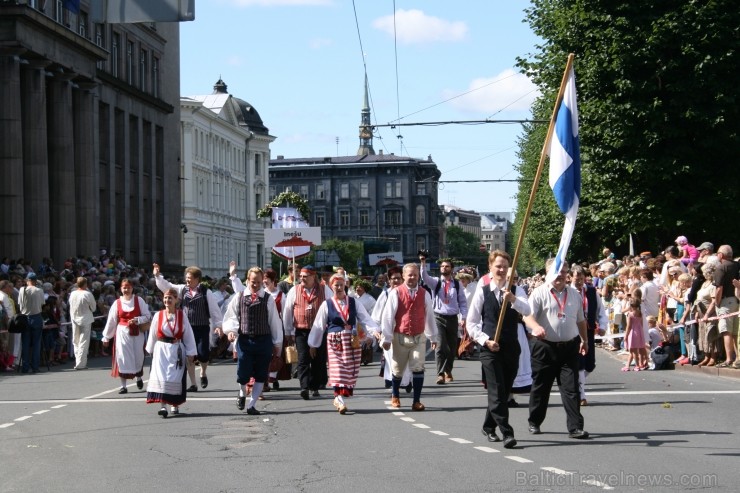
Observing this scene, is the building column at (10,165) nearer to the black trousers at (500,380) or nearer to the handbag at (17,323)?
the handbag at (17,323)

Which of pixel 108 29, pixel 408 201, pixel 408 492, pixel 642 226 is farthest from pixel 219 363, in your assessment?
pixel 408 201

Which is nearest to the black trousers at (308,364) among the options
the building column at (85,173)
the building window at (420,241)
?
the building column at (85,173)

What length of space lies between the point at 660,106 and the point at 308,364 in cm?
1911

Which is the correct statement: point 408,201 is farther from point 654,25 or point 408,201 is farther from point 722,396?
point 722,396

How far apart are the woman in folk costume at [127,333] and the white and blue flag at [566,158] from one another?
927 cm

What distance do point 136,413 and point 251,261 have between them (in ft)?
335

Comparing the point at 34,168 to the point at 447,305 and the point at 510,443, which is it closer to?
the point at 447,305

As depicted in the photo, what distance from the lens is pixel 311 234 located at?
34000 mm

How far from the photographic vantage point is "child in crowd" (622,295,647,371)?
942 inches

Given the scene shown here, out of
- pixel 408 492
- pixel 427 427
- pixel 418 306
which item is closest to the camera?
pixel 408 492

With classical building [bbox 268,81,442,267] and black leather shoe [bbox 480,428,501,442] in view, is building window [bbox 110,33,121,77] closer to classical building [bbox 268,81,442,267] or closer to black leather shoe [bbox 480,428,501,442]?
black leather shoe [bbox 480,428,501,442]

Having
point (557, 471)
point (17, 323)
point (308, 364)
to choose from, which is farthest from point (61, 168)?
point (557, 471)

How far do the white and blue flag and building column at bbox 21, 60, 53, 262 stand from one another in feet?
103

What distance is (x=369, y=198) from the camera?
167750 mm
